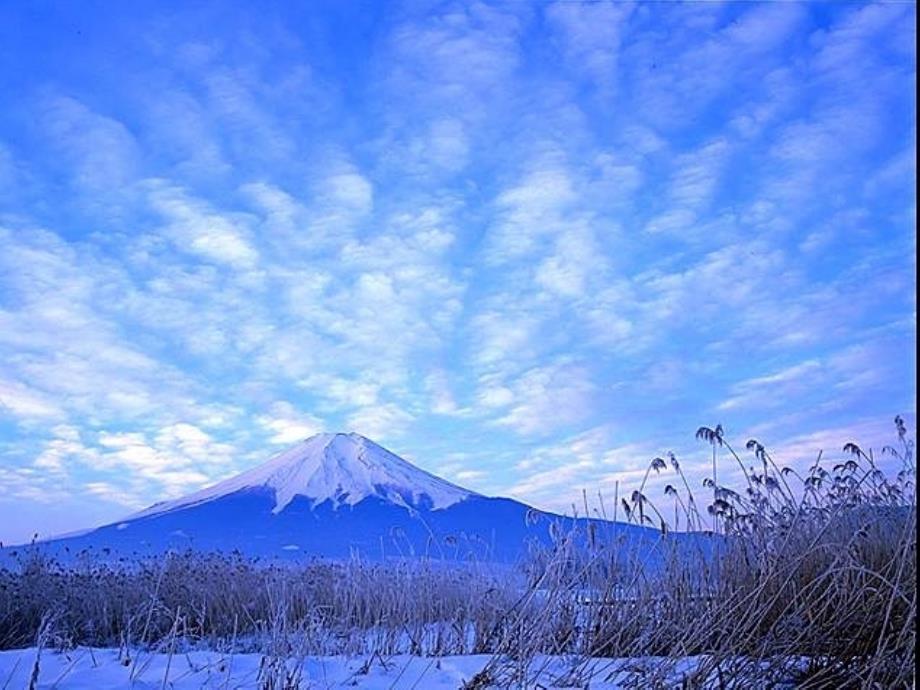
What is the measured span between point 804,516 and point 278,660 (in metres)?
3.09

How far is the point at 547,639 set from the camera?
16.3 ft

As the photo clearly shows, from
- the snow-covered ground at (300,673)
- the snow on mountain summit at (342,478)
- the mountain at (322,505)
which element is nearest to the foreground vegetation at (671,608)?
the snow-covered ground at (300,673)

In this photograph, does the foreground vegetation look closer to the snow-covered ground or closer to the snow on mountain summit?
the snow-covered ground

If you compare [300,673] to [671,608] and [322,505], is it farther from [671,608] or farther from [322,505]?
[322,505]

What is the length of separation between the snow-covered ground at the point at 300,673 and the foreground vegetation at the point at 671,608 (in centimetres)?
6

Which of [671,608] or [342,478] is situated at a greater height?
[342,478]

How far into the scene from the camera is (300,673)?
4262mm

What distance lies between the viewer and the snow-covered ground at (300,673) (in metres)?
4.33

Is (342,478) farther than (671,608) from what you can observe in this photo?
Yes

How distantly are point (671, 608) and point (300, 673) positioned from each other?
6.89 feet

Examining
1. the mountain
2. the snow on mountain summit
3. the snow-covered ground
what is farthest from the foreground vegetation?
the snow on mountain summit

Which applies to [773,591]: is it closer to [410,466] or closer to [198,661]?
[198,661]

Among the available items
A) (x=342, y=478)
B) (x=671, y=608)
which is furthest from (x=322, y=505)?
(x=671, y=608)

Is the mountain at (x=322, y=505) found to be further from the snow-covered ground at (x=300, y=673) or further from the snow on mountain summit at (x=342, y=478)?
the snow-covered ground at (x=300, y=673)
